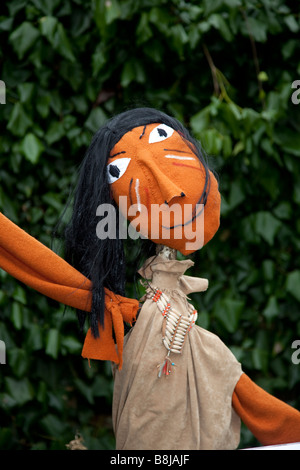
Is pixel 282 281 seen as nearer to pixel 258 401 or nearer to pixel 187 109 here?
pixel 187 109

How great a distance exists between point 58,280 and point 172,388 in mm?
245

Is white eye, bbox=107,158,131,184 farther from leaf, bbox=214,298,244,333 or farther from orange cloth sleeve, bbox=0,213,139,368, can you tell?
leaf, bbox=214,298,244,333

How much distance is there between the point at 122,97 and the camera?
1.44m

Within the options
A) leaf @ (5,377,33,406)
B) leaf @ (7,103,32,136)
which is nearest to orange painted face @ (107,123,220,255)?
leaf @ (7,103,32,136)

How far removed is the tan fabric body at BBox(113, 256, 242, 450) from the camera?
0.85 metres

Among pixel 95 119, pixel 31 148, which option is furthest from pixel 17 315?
pixel 95 119

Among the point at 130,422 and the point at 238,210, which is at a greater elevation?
the point at 238,210

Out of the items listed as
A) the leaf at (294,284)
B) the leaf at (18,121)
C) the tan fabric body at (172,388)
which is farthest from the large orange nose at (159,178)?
the leaf at (294,284)

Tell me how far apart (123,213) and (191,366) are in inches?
10.6

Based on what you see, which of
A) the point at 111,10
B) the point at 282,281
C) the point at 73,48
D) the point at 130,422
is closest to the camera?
the point at 130,422

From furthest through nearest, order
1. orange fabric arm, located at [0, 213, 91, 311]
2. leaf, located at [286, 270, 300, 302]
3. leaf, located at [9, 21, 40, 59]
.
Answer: leaf, located at [286, 270, 300, 302] < leaf, located at [9, 21, 40, 59] < orange fabric arm, located at [0, 213, 91, 311]

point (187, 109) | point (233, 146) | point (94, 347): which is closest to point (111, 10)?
point (187, 109)

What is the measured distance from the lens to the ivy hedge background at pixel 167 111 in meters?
1.34

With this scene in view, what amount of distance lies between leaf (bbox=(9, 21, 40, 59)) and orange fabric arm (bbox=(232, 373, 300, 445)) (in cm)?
90
